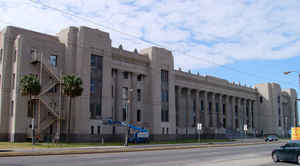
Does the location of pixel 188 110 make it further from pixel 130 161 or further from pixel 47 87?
pixel 130 161

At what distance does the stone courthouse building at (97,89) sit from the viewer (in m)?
48.5

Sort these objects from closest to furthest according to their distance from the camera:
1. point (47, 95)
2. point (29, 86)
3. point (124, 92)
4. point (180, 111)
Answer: point (29, 86)
point (47, 95)
point (124, 92)
point (180, 111)

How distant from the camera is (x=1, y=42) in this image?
5131 cm

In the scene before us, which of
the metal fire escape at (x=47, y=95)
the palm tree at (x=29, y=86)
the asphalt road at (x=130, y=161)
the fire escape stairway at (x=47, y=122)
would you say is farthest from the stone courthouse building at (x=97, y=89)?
the asphalt road at (x=130, y=161)

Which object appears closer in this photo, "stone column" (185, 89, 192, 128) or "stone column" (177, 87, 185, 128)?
"stone column" (177, 87, 185, 128)

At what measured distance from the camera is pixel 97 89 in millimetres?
55375

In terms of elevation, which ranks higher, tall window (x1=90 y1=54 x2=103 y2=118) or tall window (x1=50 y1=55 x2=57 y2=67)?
tall window (x1=50 y1=55 x2=57 y2=67)

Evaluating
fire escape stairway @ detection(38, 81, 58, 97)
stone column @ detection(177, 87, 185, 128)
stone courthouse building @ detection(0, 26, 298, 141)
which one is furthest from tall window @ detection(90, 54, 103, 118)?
stone column @ detection(177, 87, 185, 128)

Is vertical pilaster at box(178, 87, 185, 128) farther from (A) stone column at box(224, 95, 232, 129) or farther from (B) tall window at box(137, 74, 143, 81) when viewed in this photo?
(A) stone column at box(224, 95, 232, 129)

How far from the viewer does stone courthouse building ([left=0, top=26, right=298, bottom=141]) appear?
4850 cm

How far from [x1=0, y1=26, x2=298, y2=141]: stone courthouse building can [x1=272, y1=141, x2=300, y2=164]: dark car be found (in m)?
27.2

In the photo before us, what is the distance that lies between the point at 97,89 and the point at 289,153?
127 feet

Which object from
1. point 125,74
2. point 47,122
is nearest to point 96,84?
point 125,74

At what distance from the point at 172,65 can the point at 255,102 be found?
5273 centimetres
